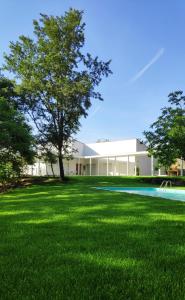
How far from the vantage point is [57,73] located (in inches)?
1019

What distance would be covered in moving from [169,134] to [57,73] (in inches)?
388

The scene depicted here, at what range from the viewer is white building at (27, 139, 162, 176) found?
1650 inches

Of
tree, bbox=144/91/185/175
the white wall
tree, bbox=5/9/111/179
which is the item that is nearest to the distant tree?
tree, bbox=5/9/111/179

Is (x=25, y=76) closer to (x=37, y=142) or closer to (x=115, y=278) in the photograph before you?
(x=37, y=142)

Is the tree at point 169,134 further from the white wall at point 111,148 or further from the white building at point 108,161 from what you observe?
the white wall at point 111,148

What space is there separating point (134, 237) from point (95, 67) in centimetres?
2394

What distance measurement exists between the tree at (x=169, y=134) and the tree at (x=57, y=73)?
17.6ft

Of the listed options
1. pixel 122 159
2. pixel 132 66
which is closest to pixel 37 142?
pixel 132 66

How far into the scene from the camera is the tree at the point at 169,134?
80.9 feet

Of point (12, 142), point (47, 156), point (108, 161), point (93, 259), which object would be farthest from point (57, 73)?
point (93, 259)

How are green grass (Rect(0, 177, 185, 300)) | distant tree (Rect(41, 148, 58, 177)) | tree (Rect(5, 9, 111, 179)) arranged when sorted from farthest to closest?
distant tree (Rect(41, 148, 58, 177)) → tree (Rect(5, 9, 111, 179)) → green grass (Rect(0, 177, 185, 300))

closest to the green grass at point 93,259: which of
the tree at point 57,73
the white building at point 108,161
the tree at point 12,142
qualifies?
the tree at point 12,142

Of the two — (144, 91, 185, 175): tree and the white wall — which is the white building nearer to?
the white wall

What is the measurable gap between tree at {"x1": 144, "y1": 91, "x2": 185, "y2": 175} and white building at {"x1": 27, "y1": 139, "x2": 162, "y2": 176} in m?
12.1
